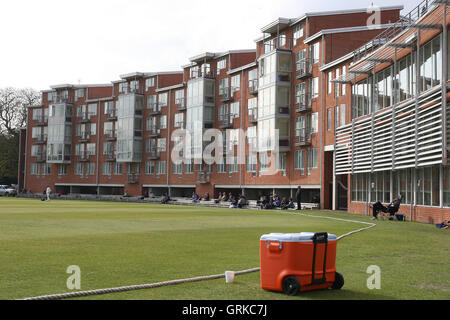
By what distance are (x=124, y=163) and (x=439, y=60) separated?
63735 millimetres

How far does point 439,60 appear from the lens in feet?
89.4

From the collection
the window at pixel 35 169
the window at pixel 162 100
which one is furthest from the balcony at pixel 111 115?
the window at pixel 35 169

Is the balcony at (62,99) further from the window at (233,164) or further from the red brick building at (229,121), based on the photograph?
the window at (233,164)

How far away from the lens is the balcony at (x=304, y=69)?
52.2 metres

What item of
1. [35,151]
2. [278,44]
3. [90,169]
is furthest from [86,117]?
[278,44]

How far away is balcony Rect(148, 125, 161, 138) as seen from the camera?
261 feet

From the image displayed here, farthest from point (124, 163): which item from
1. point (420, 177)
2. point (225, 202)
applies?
point (420, 177)

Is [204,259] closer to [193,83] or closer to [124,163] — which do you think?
[193,83]

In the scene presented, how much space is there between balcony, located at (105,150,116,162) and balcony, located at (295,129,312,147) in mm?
40358

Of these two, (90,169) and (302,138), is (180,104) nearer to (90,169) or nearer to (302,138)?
(90,169)

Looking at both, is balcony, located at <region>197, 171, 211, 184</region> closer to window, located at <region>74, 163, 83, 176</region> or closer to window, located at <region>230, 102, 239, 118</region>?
window, located at <region>230, 102, 239, 118</region>

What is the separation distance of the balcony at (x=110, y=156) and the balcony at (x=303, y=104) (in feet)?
133

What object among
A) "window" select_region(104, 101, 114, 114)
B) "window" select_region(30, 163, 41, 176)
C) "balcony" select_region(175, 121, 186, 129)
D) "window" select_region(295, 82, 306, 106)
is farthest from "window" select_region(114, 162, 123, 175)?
"window" select_region(295, 82, 306, 106)
